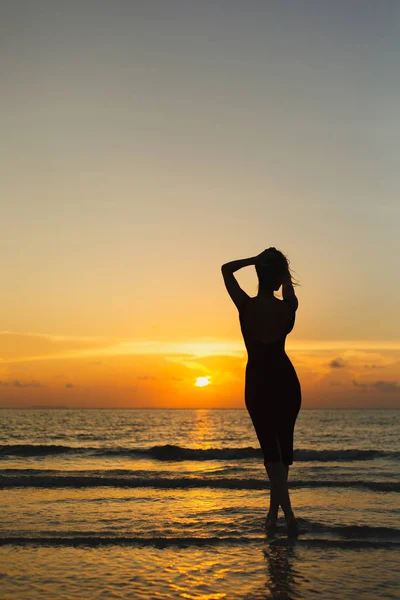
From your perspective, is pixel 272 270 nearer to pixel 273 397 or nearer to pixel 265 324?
pixel 265 324

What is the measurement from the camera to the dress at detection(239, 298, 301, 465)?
5.30 metres

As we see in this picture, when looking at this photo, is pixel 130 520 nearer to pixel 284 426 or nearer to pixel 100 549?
pixel 100 549

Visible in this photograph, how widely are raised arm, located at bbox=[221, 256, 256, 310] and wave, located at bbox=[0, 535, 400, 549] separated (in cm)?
204

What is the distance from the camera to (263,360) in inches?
210

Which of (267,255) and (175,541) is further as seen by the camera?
(175,541)

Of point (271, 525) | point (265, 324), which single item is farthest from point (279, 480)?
point (265, 324)

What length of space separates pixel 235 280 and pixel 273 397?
1.01 m

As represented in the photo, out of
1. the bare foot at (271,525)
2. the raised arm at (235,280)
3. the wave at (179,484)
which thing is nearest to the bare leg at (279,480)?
the bare foot at (271,525)

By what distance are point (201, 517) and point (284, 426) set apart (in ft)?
8.52

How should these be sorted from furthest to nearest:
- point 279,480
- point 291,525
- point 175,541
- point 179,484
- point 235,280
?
point 179,484
point 175,541
point 291,525
point 235,280
point 279,480

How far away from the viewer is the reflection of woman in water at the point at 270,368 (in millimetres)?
5301

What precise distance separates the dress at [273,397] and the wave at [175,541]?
2.60ft

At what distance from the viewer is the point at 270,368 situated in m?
5.32

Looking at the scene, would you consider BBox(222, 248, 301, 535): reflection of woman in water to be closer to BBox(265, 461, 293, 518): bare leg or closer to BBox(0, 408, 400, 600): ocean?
BBox(265, 461, 293, 518): bare leg
